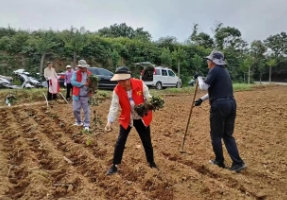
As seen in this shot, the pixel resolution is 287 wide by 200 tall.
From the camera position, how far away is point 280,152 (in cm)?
607

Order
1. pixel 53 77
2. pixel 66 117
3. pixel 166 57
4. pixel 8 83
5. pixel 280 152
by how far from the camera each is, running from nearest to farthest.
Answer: pixel 280 152
pixel 66 117
pixel 53 77
pixel 8 83
pixel 166 57

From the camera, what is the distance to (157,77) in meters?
20.6

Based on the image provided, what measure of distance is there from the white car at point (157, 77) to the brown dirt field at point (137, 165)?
11573 mm

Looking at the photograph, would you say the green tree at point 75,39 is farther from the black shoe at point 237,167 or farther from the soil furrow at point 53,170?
the black shoe at point 237,167

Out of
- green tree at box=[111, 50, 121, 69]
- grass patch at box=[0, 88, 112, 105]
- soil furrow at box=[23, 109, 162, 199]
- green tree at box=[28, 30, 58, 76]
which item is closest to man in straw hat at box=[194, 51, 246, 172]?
soil furrow at box=[23, 109, 162, 199]

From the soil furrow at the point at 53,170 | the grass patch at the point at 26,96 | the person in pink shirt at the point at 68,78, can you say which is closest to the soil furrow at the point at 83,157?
the soil furrow at the point at 53,170

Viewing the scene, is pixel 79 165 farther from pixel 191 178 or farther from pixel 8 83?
pixel 8 83

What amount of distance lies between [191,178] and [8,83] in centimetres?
1496

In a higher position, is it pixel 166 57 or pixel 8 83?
pixel 166 57

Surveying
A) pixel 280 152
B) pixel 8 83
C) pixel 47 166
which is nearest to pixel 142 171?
pixel 47 166

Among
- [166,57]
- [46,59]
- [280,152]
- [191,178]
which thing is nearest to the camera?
[191,178]

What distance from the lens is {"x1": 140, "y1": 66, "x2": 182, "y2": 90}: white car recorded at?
2042cm

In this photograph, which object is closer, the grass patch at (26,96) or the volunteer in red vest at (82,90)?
the volunteer in red vest at (82,90)

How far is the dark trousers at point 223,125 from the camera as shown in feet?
16.5
